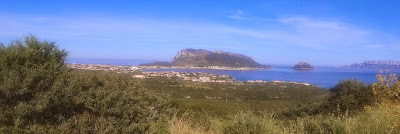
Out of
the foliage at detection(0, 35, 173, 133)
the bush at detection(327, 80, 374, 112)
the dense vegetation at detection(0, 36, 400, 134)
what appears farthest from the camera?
the bush at detection(327, 80, 374, 112)

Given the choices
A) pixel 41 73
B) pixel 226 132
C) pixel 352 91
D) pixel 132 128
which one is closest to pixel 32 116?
pixel 41 73

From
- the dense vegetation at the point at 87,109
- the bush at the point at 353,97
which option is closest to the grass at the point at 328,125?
the dense vegetation at the point at 87,109

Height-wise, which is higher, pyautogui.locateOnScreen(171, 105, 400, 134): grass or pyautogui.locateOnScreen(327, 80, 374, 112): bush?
pyautogui.locateOnScreen(171, 105, 400, 134): grass

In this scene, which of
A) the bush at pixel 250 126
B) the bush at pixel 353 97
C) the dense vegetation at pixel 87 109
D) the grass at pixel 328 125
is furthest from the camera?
the bush at pixel 353 97

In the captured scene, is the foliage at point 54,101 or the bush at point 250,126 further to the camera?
the foliage at point 54,101

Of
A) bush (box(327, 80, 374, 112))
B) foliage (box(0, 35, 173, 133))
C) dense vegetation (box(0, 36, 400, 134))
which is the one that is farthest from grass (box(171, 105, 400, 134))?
bush (box(327, 80, 374, 112))

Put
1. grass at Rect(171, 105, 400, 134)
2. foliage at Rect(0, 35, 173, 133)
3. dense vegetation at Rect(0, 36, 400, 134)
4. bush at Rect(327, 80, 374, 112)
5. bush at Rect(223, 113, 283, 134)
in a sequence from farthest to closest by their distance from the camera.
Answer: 1. bush at Rect(327, 80, 374, 112)
2. foliage at Rect(0, 35, 173, 133)
3. dense vegetation at Rect(0, 36, 400, 134)
4. bush at Rect(223, 113, 283, 134)
5. grass at Rect(171, 105, 400, 134)

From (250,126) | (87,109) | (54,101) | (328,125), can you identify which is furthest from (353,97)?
(54,101)

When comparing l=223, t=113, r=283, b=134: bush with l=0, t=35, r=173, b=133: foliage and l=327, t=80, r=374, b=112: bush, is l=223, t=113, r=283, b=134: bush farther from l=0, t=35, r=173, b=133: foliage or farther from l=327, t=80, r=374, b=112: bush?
l=327, t=80, r=374, b=112: bush

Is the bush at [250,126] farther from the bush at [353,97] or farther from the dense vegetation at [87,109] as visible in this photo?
the bush at [353,97]

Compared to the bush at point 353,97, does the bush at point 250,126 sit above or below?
above

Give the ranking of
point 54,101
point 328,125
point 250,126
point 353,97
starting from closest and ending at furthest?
1. point 328,125
2. point 250,126
3. point 54,101
4. point 353,97

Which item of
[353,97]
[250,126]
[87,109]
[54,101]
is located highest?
[54,101]

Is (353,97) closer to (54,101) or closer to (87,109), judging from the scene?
(87,109)
